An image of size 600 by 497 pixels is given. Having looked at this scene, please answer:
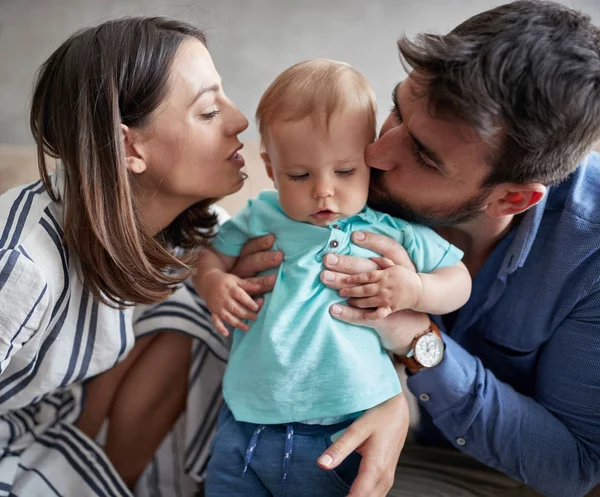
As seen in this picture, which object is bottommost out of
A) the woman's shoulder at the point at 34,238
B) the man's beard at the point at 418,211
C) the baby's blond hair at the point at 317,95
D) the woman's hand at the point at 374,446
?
the woman's hand at the point at 374,446

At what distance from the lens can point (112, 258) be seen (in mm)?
1141

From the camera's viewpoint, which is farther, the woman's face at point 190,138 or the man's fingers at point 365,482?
the woman's face at point 190,138

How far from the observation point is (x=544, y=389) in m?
1.28

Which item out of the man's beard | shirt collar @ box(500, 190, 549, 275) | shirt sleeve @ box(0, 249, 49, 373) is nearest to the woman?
shirt sleeve @ box(0, 249, 49, 373)

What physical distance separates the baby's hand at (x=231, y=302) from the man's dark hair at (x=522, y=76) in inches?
17.9

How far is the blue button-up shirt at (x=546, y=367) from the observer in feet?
3.91

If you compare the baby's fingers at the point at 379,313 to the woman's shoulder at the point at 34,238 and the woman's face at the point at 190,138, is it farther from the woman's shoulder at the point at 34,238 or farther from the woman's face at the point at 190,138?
the woman's shoulder at the point at 34,238

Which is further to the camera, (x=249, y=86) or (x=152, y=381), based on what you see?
(x=249, y=86)

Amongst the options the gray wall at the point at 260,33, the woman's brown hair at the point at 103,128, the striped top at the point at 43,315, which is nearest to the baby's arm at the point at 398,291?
the woman's brown hair at the point at 103,128

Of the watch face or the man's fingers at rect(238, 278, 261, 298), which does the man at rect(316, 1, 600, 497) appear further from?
the man's fingers at rect(238, 278, 261, 298)

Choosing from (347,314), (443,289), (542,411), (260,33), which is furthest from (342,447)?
(260,33)

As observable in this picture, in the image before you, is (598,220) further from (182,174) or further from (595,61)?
(182,174)

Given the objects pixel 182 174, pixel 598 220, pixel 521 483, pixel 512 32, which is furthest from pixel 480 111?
pixel 521 483

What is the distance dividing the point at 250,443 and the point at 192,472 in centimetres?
35
